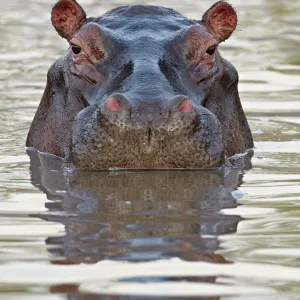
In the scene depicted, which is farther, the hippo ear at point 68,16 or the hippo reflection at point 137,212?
the hippo ear at point 68,16

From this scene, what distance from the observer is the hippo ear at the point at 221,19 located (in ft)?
29.1

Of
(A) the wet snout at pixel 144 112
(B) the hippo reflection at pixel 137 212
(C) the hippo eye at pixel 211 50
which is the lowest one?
(B) the hippo reflection at pixel 137 212

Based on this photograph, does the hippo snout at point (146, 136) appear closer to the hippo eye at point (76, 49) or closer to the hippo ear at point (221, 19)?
the hippo eye at point (76, 49)

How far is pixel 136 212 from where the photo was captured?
6.36 m

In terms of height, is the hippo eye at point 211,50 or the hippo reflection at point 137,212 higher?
the hippo eye at point 211,50

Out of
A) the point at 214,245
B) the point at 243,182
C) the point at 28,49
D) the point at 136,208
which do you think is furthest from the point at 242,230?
the point at 28,49

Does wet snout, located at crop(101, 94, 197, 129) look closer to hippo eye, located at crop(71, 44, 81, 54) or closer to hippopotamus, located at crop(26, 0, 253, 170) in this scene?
hippopotamus, located at crop(26, 0, 253, 170)

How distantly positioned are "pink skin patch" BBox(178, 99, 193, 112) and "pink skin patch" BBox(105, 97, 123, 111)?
393 millimetres

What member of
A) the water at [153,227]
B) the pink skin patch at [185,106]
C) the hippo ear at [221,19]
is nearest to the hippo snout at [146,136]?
the pink skin patch at [185,106]

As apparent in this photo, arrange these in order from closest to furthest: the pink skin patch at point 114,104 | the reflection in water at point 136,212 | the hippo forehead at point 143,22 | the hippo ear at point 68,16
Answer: the reflection in water at point 136,212 → the pink skin patch at point 114,104 → the hippo forehead at point 143,22 → the hippo ear at point 68,16

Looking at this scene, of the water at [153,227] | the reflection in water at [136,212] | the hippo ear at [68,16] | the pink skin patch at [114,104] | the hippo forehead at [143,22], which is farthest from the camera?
the hippo ear at [68,16]

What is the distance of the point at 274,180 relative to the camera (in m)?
7.59

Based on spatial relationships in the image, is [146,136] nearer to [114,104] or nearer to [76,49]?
[114,104]

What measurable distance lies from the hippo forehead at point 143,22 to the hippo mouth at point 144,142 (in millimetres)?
912
